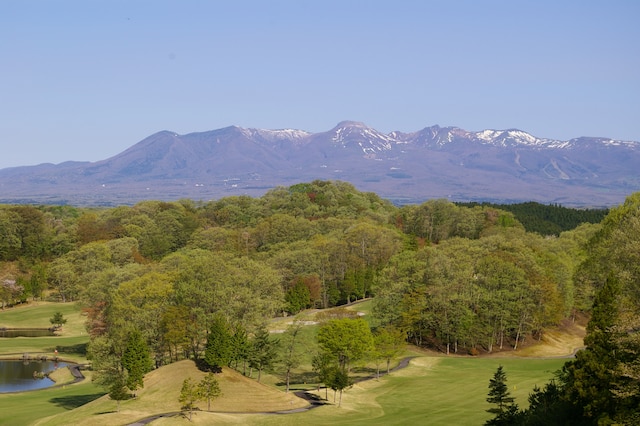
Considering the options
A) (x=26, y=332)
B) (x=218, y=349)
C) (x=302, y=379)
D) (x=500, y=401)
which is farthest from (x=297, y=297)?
(x=500, y=401)

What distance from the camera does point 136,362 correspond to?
6131 centimetres

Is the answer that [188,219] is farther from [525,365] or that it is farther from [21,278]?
[525,365]

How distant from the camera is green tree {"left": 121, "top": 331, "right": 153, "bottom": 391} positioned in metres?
60.5

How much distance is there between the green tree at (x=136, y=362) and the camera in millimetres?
60469

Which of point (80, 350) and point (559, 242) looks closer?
point (80, 350)

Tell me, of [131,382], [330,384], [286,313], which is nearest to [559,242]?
[286,313]

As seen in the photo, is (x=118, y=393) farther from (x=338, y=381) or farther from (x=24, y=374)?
(x=24, y=374)

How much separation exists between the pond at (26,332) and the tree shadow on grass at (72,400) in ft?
152

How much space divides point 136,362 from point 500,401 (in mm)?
31771

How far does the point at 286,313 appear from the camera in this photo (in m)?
119

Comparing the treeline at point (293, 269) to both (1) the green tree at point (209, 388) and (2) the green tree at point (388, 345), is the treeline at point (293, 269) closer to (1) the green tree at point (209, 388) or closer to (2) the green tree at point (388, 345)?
(2) the green tree at point (388, 345)

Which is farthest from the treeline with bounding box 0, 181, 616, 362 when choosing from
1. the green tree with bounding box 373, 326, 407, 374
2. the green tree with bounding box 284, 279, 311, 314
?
the green tree with bounding box 373, 326, 407, 374

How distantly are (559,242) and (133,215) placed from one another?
10952 cm

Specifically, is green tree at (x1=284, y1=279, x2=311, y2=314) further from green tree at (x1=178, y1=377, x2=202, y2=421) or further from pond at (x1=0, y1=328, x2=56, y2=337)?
green tree at (x1=178, y1=377, x2=202, y2=421)
